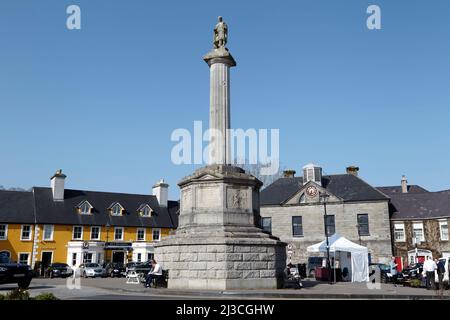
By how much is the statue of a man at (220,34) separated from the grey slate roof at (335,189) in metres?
25.9

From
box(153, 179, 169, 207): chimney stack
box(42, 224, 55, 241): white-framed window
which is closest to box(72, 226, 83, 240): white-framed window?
box(42, 224, 55, 241): white-framed window

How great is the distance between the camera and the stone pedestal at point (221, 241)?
14375mm

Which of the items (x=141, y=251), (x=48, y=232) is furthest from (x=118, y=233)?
(x=48, y=232)

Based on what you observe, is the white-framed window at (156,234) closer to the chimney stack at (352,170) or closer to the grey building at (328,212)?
the grey building at (328,212)

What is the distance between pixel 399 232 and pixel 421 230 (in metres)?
1.96

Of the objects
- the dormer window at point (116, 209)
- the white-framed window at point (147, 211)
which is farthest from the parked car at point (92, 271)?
the white-framed window at point (147, 211)

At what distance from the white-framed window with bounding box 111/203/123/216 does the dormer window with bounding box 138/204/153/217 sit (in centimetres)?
231

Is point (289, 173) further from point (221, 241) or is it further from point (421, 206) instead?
point (221, 241)

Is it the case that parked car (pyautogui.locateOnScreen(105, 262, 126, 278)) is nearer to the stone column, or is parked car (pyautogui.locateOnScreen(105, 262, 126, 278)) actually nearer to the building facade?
the stone column

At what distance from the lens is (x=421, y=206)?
132 feet

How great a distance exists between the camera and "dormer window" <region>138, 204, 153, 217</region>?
165 ft

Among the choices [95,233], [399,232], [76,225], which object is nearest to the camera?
[399,232]

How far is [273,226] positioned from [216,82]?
88.5ft
